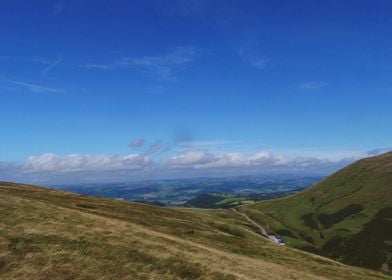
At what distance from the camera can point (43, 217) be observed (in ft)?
156

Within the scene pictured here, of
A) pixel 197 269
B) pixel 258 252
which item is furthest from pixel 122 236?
pixel 258 252

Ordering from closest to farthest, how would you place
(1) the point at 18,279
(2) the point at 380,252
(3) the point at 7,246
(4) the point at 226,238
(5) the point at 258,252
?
(1) the point at 18,279, (3) the point at 7,246, (5) the point at 258,252, (4) the point at 226,238, (2) the point at 380,252

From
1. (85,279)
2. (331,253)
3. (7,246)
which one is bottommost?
(331,253)

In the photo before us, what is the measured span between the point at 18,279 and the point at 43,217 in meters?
19.1

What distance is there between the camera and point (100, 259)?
35.4 m

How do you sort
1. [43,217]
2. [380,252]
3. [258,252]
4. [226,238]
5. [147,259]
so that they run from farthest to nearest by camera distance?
[380,252] < [226,238] < [258,252] < [43,217] < [147,259]

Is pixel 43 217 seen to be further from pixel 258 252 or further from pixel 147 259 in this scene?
pixel 258 252

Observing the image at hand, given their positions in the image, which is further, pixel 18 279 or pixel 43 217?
pixel 43 217

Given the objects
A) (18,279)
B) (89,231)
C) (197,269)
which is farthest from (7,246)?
(197,269)

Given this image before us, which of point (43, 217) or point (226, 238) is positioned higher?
point (43, 217)

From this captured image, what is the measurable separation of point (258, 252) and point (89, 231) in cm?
3292

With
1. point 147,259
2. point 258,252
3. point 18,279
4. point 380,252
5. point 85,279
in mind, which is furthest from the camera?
point 380,252

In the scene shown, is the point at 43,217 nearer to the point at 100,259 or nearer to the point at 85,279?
the point at 100,259

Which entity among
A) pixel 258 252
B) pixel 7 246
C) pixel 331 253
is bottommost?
pixel 331 253
